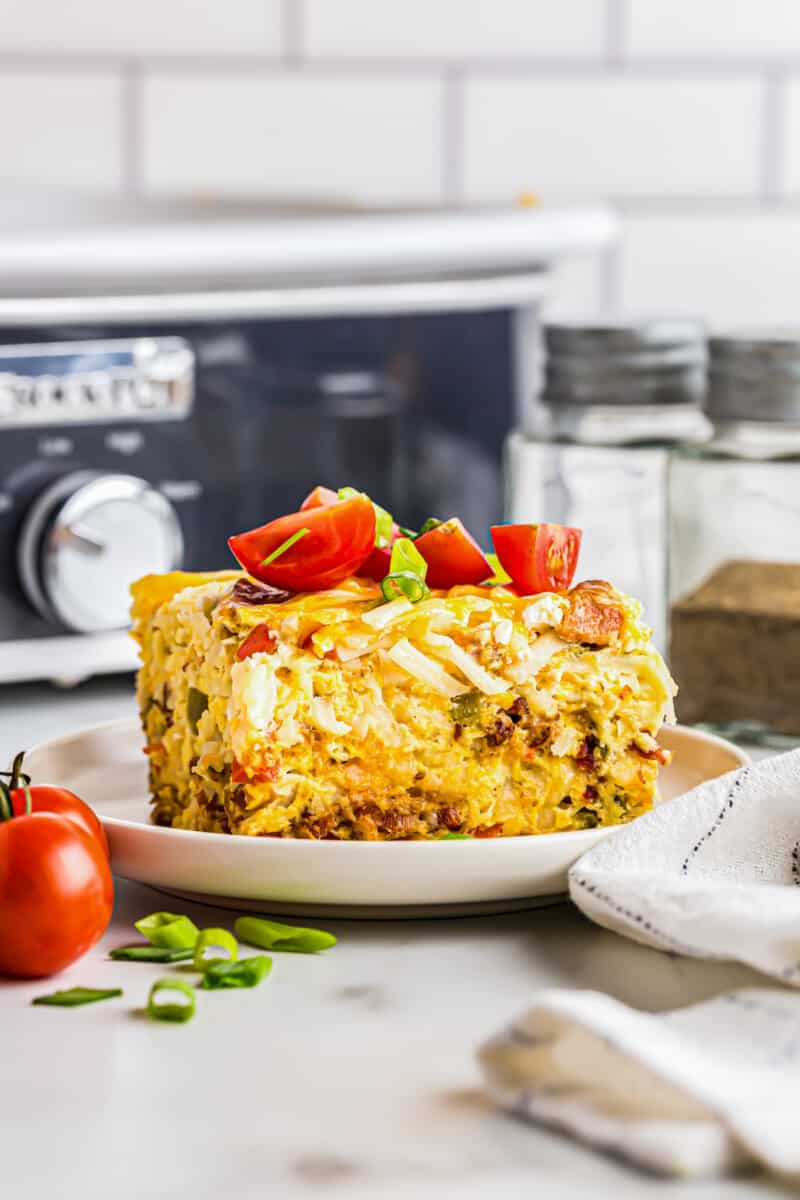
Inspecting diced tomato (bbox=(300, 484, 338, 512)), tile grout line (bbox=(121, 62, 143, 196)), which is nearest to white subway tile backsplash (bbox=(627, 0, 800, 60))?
tile grout line (bbox=(121, 62, 143, 196))

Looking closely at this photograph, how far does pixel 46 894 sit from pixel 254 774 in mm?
112

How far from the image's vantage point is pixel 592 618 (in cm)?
87

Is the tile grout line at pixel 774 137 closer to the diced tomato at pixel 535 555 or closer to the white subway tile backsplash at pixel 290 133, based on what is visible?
the white subway tile backsplash at pixel 290 133

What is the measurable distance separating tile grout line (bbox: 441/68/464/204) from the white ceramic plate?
4.51ft

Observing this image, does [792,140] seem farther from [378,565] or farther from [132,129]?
[378,565]

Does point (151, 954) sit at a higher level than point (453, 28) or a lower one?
lower

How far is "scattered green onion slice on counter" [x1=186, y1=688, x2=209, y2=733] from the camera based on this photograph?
2.97 feet

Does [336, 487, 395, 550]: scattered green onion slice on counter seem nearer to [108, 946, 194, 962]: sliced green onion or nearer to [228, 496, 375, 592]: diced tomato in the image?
[228, 496, 375, 592]: diced tomato

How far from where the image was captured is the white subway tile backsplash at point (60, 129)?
1978 millimetres

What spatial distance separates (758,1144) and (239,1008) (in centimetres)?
25

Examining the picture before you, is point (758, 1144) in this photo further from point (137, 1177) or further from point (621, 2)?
point (621, 2)

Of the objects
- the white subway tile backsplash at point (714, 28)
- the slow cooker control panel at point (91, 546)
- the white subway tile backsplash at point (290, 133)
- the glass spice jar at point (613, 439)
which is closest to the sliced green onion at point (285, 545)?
the slow cooker control panel at point (91, 546)

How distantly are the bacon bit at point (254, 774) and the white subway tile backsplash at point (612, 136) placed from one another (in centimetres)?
138

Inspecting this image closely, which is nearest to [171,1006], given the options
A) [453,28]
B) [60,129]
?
[60,129]
